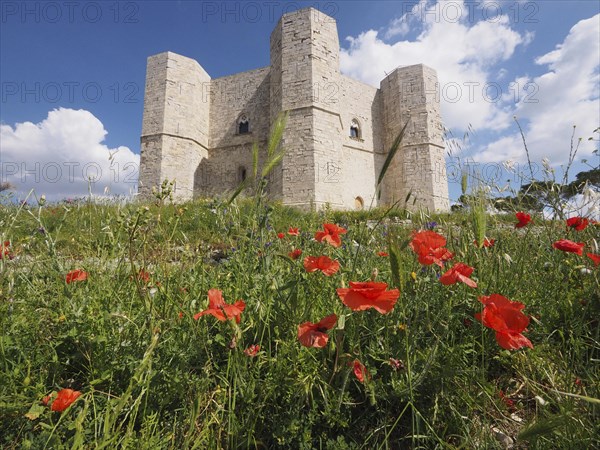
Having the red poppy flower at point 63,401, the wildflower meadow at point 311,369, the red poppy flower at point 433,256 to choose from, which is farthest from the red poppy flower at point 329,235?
the red poppy flower at point 63,401

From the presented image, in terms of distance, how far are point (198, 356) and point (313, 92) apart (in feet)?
38.4

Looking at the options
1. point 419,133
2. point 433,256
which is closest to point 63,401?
point 433,256

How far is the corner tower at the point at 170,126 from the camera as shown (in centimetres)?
1331

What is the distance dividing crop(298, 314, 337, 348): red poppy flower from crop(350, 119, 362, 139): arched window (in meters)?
16.0

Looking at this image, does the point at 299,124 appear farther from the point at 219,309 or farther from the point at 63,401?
the point at 63,401

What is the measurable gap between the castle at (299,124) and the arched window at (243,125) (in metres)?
0.08

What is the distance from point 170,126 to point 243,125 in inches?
139

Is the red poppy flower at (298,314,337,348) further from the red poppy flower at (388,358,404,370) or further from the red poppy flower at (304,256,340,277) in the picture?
the red poppy flower at (388,358,404,370)

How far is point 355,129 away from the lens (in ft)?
52.7

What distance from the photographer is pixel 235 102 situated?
15.5 metres

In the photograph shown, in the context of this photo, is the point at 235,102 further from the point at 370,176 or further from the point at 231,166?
the point at 370,176

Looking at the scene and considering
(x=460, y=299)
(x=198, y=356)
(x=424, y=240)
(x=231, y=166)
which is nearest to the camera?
(x=424, y=240)

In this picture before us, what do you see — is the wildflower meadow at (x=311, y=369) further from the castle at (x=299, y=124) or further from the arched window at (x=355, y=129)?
the arched window at (x=355, y=129)

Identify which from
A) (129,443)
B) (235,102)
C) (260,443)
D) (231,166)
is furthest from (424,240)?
(235,102)
